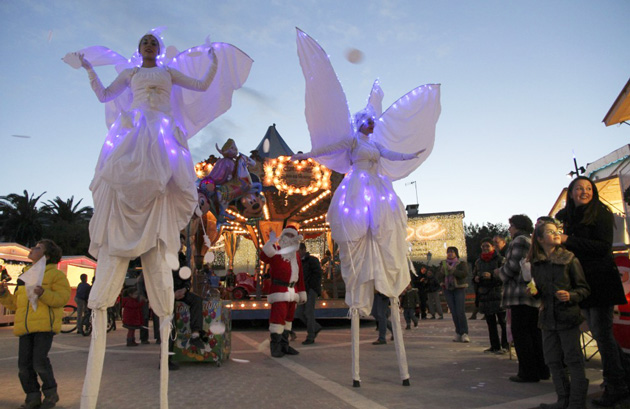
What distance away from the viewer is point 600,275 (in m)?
3.54

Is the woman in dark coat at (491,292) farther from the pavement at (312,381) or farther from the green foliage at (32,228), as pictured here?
the green foliage at (32,228)

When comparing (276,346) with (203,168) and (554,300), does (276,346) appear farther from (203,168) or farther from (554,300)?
(203,168)

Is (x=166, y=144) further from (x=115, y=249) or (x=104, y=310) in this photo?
(x=104, y=310)


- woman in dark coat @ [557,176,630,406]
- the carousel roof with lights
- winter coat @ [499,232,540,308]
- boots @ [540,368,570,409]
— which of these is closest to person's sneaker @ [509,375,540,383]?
winter coat @ [499,232,540,308]

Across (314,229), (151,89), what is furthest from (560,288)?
(314,229)

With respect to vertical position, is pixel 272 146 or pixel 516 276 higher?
pixel 272 146

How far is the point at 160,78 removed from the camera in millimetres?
3410

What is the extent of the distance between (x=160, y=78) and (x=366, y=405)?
10.1ft

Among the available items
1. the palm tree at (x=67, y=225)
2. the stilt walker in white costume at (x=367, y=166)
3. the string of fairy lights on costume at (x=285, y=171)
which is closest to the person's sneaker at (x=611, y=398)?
the stilt walker in white costume at (x=367, y=166)

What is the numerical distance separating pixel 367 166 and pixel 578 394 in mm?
2739

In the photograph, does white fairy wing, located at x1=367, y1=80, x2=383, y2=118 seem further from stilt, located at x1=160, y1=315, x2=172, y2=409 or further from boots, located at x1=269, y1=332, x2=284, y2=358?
stilt, located at x1=160, y1=315, x2=172, y2=409

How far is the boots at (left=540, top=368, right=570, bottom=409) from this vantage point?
3347 millimetres

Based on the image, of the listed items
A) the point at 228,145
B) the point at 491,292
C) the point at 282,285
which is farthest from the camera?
the point at 228,145

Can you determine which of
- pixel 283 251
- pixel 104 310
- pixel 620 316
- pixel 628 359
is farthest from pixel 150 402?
pixel 620 316
